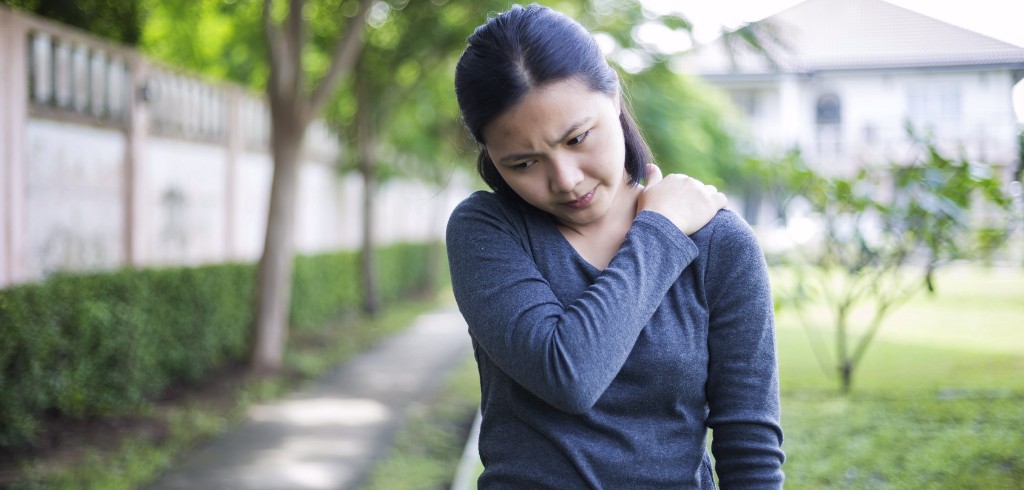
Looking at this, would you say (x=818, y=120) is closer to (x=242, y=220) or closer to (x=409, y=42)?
(x=409, y=42)

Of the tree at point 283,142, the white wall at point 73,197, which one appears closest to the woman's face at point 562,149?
the white wall at point 73,197

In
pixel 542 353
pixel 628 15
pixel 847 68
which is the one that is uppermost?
pixel 847 68

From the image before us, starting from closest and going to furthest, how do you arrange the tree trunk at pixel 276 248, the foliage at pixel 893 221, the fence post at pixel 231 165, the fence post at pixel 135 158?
the foliage at pixel 893 221, the fence post at pixel 135 158, the tree trunk at pixel 276 248, the fence post at pixel 231 165

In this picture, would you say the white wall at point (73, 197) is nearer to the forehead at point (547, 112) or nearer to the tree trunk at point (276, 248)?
the tree trunk at point (276, 248)

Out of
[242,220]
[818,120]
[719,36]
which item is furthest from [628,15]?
[818,120]

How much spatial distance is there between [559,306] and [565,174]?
24 centimetres

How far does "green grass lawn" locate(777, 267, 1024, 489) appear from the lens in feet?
13.9

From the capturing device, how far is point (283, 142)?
29.3 feet

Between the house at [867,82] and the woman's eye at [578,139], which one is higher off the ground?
the house at [867,82]

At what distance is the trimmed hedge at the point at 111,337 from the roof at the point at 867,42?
5344 mm

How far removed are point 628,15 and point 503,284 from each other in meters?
9.81

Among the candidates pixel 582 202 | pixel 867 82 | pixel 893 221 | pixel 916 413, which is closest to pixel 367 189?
pixel 893 221

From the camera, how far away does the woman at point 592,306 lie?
5.08ft

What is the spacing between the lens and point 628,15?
35.7 feet
